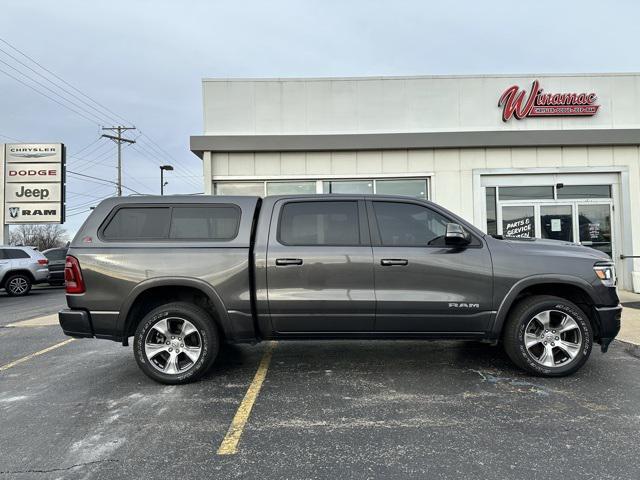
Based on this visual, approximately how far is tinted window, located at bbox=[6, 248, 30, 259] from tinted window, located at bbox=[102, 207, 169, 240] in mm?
13599

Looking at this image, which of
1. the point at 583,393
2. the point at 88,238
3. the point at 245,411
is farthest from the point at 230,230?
the point at 583,393

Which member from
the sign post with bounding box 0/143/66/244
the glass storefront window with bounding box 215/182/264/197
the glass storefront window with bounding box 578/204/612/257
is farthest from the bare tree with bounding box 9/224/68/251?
the glass storefront window with bounding box 578/204/612/257

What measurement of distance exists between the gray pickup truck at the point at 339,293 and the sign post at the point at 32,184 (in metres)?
19.3

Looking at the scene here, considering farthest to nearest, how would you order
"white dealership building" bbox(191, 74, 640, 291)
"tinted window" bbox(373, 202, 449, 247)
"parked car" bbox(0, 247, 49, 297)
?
"parked car" bbox(0, 247, 49, 297) < "white dealership building" bbox(191, 74, 640, 291) < "tinted window" bbox(373, 202, 449, 247)

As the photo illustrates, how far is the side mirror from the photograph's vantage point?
4.32 meters

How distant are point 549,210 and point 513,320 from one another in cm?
813

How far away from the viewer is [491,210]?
37.7 ft

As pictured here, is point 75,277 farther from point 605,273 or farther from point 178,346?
point 605,273

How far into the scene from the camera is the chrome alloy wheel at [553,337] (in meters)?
4.47

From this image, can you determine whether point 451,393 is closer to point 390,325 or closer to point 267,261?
point 390,325

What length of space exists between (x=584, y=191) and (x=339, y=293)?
9.86m

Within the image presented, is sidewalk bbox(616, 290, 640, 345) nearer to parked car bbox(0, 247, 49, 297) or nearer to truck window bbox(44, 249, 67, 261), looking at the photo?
parked car bbox(0, 247, 49, 297)

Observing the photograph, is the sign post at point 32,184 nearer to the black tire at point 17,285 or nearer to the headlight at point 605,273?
the black tire at point 17,285

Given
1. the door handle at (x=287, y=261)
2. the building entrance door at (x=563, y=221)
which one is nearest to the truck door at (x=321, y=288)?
the door handle at (x=287, y=261)
